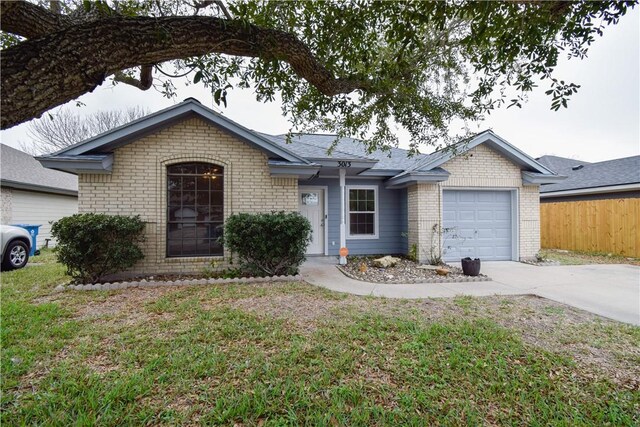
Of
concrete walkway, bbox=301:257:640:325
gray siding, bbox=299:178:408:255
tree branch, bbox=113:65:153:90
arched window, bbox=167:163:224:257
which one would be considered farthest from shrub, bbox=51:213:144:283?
gray siding, bbox=299:178:408:255

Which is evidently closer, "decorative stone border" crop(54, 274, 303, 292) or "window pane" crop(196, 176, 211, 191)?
"decorative stone border" crop(54, 274, 303, 292)

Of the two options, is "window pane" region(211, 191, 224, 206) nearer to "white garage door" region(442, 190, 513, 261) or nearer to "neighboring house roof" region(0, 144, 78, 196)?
"white garage door" region(442, 190, 513, 261)

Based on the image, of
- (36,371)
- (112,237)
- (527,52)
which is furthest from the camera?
(112,237)

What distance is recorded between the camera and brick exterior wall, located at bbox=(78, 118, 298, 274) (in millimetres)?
6906

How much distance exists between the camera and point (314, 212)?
404 inches

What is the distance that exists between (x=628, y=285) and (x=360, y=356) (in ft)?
25.0

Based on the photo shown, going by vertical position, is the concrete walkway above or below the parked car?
below

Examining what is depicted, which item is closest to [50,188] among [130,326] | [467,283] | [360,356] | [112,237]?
[112,237]

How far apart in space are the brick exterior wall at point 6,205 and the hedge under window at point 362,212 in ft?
45.4

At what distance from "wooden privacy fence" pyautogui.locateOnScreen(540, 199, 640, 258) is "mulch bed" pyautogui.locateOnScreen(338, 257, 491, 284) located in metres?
8.01

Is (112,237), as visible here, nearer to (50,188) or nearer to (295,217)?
(295,217)

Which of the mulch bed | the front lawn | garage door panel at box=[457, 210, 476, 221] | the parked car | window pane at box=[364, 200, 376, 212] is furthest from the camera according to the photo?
window pane at box=[364, 200, 376, 212]

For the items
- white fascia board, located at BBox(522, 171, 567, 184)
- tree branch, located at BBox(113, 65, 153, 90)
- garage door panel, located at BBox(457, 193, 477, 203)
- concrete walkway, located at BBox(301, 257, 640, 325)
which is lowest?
concrete walkway, located at BBox(301, 257, 640, 325)

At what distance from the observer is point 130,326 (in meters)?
4.04
